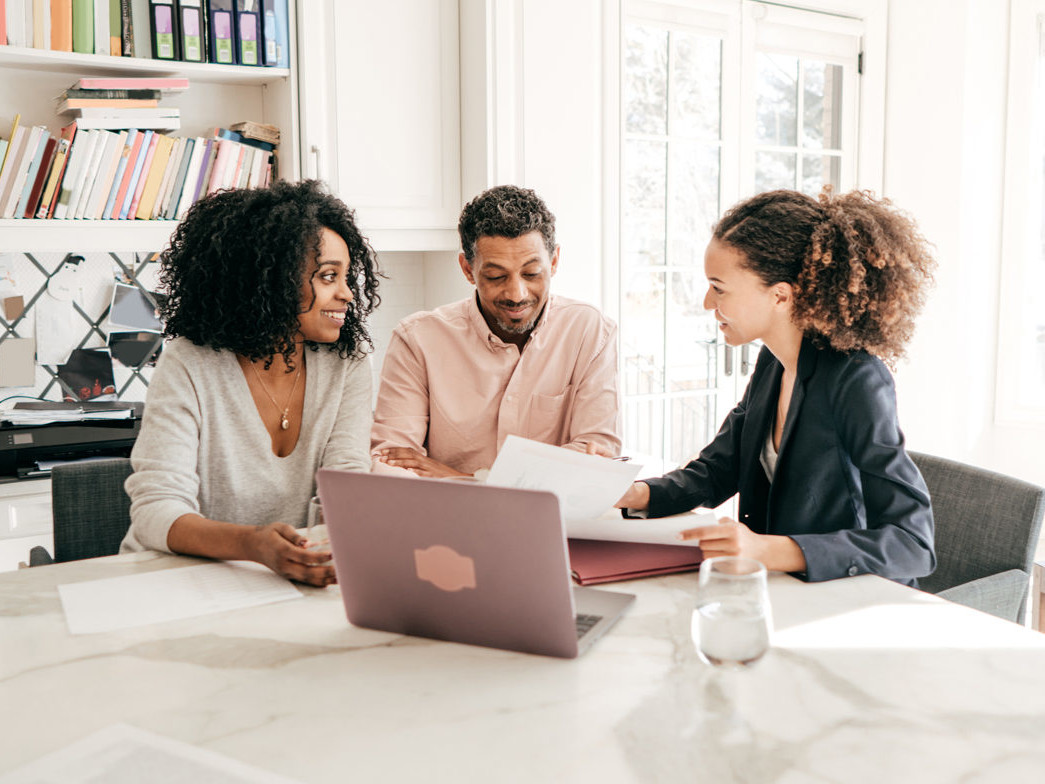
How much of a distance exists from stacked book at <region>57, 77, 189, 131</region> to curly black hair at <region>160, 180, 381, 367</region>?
35.4 inches

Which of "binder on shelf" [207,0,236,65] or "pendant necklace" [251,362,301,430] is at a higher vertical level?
"binder on shelf" [207,0,236,65]

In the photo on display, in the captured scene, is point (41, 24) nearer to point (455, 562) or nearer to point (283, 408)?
point (283, 408)

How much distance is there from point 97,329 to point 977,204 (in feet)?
11.2

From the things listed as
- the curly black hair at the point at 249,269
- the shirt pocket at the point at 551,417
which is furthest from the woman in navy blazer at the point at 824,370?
the curly black hair at the point at 249,269

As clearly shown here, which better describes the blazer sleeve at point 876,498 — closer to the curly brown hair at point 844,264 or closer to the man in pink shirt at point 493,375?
the curly brown hair at point 844,264

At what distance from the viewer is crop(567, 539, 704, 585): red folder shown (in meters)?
1.21

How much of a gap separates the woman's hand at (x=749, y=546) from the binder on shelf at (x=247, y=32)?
2.04m

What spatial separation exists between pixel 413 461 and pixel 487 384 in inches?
10.5

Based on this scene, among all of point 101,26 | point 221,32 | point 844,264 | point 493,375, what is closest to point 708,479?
point 844,264

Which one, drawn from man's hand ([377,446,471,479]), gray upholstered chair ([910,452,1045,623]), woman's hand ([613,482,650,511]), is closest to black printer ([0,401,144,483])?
man's hand ([377,446,471,479])

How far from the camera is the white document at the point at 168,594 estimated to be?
3.58 feet

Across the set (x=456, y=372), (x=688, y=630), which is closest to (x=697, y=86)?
(x=456, y=372)

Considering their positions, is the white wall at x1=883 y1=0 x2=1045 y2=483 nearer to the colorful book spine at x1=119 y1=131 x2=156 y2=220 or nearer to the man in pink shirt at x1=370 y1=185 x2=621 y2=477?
the man in pink shirt at x1=370 y1=185 x2=621 y2=477

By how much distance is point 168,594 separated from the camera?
1.17 metres
